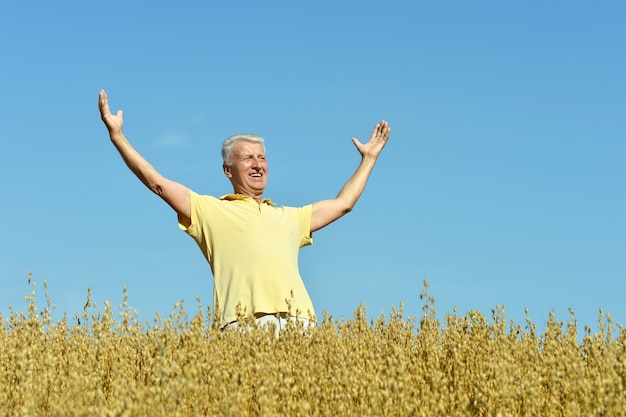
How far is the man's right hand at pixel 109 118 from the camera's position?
6.52 metres

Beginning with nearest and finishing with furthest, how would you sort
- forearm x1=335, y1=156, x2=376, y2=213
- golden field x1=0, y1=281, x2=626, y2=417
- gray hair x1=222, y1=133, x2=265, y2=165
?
golden field x1=0, y1=281, x2=626, y2=417, gray hair x1=222, y1=133, x2=265, y2=165, forearm x1=335, y1=156, x2=376, y2=213

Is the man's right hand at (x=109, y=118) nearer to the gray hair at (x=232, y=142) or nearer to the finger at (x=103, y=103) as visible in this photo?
the finger at (x=103, y=103)

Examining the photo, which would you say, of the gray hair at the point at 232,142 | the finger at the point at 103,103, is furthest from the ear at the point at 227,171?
the finger at the point at 103,103

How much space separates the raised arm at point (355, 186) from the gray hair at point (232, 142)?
0.84 meters

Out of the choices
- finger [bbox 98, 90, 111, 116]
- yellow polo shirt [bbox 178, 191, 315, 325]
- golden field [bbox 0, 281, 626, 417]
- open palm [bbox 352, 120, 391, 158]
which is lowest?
golden field [bbox 0, 281, 626, 417]

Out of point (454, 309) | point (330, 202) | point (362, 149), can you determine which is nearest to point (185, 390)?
point (454, 309)

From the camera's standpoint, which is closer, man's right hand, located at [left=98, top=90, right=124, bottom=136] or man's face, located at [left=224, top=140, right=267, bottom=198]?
man's right hand, located at [left=98, top=90, right=124, bottom=136]

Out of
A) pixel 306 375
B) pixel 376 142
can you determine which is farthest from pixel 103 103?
pixel 306 375

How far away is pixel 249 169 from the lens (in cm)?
713

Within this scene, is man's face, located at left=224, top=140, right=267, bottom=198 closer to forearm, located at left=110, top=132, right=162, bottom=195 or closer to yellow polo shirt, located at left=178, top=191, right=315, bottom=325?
yellow polo shirt, located at left=178, top=191, right=315, bottom=325

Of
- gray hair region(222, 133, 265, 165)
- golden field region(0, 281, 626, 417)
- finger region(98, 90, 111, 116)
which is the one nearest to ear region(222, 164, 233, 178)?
gray hair region(222, 133, 265, 165)

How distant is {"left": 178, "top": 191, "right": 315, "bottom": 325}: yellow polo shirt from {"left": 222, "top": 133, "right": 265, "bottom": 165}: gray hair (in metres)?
0.46

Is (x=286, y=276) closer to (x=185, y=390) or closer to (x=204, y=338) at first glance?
(x=204, y=338)

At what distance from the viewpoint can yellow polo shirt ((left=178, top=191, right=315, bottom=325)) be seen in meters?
6.34
